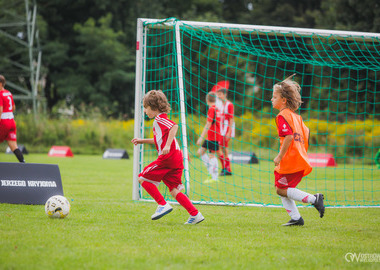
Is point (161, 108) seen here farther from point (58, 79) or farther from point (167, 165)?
point (58, 79)

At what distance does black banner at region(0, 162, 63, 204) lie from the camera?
19.3 feet

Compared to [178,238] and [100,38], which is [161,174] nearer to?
[178,238]

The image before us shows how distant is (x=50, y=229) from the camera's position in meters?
4.44

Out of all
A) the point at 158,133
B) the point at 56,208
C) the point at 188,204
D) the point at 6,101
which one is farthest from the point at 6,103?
the point at 188,204

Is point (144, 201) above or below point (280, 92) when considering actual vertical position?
below

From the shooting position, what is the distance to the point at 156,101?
202 inches

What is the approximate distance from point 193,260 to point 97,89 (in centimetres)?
3049

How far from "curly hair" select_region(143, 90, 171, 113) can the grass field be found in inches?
50.2

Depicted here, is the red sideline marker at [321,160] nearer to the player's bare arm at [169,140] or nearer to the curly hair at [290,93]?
the curly hair at [290,93]

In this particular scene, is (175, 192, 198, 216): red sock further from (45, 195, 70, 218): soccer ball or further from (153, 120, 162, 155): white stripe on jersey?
(45, 195, 70, 218): soccer ball

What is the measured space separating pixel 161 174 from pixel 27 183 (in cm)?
195

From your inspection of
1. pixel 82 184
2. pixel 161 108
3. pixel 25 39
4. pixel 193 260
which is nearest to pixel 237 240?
pixel 193 260

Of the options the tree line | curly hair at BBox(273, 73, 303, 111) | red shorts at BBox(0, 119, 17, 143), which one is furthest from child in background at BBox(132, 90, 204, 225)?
the tree line

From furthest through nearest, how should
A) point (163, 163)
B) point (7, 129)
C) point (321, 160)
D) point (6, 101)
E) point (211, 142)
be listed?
point (321, 160), point (211, 142), point (7, 129), point (6, 101), point (163, 163)
